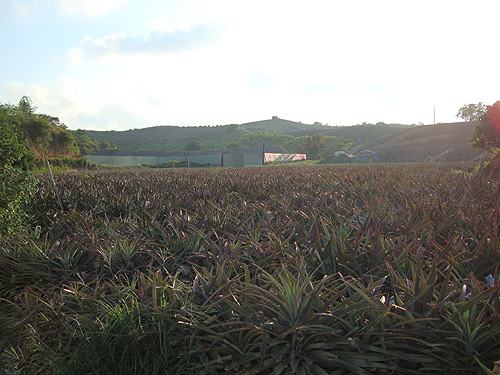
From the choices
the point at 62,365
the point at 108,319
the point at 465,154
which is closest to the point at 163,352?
the point at 108,319

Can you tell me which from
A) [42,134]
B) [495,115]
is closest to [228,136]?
[42,134]

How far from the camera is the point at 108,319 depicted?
1.98 metres

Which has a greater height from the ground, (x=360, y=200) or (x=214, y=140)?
(x=214, y=140)

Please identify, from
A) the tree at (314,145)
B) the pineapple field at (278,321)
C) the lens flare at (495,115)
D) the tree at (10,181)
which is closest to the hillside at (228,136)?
the tree at (314,145)

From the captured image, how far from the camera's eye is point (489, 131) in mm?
15430

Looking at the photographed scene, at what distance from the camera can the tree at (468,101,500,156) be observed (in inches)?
592

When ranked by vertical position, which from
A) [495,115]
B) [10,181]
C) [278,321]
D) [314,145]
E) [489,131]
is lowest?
[278,321]

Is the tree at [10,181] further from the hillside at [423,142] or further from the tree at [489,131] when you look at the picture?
the hillside at [423,142]

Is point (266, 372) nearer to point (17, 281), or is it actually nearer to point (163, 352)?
point (163, 352)

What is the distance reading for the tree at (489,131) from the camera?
15.0 meters

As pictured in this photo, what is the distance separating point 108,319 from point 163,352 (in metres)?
0.46

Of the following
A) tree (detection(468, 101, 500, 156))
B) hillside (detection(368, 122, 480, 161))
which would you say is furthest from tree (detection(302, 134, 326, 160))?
tree (detection(468, 101, 500, 156))

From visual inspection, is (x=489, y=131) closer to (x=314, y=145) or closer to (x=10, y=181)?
(x=10, y=181)

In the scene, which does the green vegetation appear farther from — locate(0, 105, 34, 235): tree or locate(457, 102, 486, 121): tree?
locate(0, 105, 34, 235): tree
